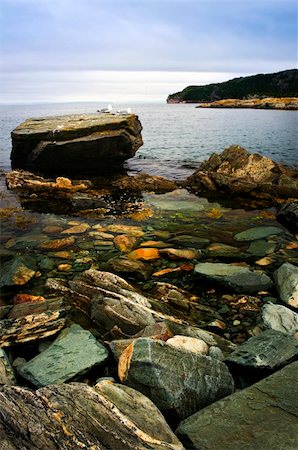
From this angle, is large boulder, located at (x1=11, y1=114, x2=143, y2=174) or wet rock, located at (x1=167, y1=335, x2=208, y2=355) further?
large boulder, located at (x1=11, y1=114, x2=143, y2=174)

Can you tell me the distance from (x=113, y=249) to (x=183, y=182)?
35.1 ft

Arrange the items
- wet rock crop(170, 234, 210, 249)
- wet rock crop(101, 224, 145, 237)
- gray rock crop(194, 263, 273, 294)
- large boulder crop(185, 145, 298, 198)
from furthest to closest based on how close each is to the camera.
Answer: large boulder crop(185, 145, 298, 198)
wet rock crop(101, 224, 145, 237)
wet rock crop(170, 234, 210, 249)
gray rock crop(194, 263, 273, 294)

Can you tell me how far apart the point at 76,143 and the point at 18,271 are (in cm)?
1329

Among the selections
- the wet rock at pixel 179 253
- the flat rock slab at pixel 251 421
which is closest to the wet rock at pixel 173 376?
the flat rock slab at pixel 251 421

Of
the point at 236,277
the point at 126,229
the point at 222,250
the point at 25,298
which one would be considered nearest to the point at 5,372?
the point at 25,298

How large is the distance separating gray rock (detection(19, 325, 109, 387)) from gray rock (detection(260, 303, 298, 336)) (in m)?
2.94

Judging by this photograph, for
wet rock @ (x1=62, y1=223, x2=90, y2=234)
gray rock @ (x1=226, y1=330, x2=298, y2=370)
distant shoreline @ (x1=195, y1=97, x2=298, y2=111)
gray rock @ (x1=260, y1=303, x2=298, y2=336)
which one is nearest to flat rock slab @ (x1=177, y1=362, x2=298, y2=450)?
gray rock @ (x1=226, y1=330, x2=298, y2=370)

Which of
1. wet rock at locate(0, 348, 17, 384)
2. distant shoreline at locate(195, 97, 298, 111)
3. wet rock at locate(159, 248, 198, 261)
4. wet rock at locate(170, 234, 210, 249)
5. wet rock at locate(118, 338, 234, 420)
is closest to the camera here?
wet rock at locate(118, 338, 234, 420)

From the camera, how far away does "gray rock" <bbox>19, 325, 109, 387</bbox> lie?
4.50 m

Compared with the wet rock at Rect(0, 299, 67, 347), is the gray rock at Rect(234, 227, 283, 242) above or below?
above

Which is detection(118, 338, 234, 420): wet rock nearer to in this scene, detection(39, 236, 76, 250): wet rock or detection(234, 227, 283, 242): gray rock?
detection(39, 236, 76, 250): wet rock

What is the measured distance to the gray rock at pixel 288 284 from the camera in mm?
7125

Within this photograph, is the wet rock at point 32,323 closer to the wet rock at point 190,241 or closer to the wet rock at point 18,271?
the wet rock at point 18,271

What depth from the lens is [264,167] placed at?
59.7 ft
